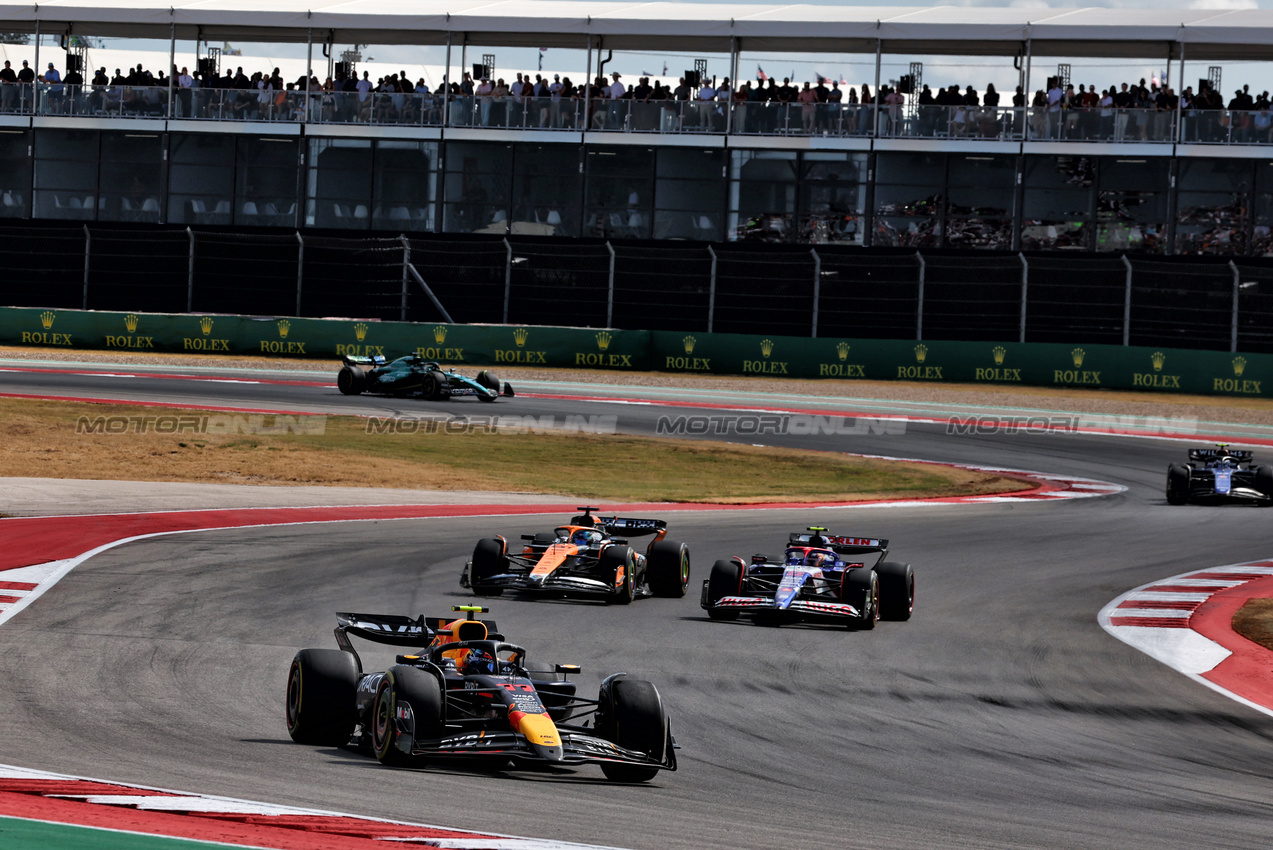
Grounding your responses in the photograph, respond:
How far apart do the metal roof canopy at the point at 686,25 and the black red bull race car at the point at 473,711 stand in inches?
1431

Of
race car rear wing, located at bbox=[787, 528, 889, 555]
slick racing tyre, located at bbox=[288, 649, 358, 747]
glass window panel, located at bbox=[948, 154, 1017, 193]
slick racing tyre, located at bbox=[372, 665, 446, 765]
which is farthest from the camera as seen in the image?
glass window panel, located at bbox=[948, 154, 1017, 193]

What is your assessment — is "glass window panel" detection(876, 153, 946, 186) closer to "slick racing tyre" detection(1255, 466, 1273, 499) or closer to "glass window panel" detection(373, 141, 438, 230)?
"glass window panel" detection(373, 141, 438, 230)

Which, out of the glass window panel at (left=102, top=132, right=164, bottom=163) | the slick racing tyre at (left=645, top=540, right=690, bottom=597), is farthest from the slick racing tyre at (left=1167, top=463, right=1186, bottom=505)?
the glass window panel at (left=102, top=132, right=164, bottom=163)

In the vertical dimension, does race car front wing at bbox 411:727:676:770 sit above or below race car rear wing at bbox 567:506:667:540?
below

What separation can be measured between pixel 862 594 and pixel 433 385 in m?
19.5

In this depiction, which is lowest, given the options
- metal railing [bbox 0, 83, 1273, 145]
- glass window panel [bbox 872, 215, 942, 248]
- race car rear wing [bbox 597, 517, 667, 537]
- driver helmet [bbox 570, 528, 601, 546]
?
driver helmet [bbox 570, 528, 601, 546]

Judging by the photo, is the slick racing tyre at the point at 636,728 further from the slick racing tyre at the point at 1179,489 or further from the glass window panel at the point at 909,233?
the glass window panel at the point at 909,233

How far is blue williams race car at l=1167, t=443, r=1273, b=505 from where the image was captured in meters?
A: 22.2

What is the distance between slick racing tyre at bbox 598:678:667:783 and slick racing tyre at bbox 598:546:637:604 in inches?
220

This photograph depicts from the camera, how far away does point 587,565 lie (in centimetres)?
1381

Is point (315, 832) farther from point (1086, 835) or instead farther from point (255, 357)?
point (255, 357)

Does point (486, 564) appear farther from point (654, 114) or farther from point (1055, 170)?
point (1055, 170)

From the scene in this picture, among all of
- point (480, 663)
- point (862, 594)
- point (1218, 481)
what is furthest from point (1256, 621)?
point (1218, 481)

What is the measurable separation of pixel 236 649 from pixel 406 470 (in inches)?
511
